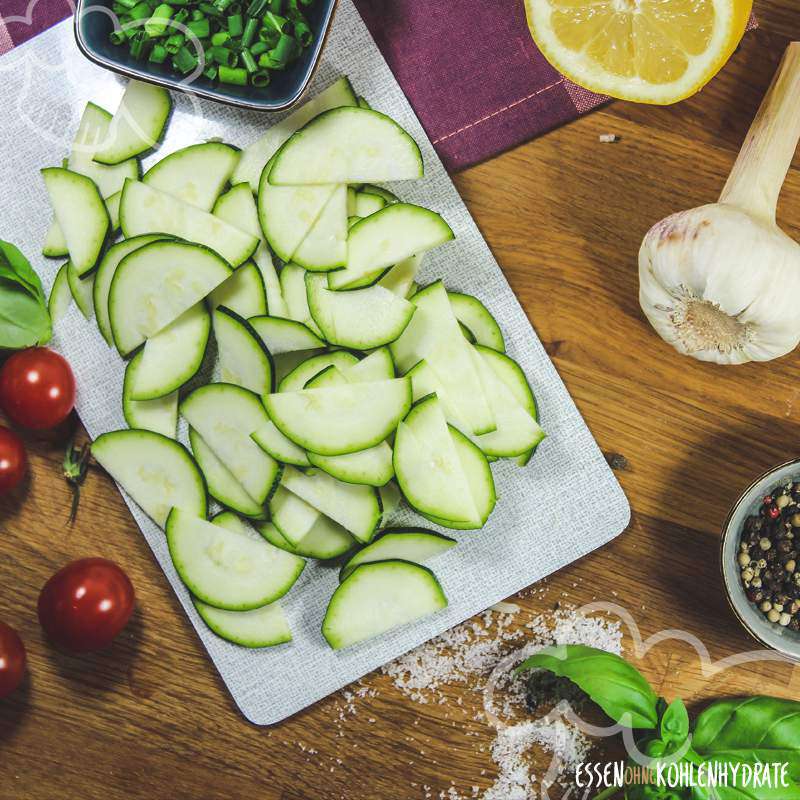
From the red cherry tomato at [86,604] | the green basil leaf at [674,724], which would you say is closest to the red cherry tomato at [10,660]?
the red cherry tomato at [86,604]

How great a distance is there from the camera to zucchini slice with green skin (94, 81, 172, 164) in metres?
1.55

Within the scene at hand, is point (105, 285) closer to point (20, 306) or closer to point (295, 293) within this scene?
point (20, 306)

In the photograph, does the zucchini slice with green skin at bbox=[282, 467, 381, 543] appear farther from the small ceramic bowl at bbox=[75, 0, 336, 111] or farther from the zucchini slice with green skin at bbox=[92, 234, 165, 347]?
the small ceramic bowl at bbox=[75, 0, 336, 111]

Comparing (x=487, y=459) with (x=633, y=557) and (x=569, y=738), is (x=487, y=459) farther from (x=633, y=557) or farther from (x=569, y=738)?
(x=569, y=738)

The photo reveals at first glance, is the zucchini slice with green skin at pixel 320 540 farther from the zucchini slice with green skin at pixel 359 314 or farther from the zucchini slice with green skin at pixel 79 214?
the zucchini slice with green skin at pixel 79 214

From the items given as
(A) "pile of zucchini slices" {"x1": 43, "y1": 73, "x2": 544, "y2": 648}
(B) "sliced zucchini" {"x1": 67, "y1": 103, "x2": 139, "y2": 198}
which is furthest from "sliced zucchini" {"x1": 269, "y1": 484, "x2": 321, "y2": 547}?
(B) "sliced zucchini" {"x1": 67, "y1": 103, "x2": 139, "y2": 198}

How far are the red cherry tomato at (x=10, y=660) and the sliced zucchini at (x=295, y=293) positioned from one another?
79 cm

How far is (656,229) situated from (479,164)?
0.36 metres

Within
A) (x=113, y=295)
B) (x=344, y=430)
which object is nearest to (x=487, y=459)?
(x=344, y=430)

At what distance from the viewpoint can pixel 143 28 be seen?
1.41 metres

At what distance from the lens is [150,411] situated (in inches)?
A: 61.2

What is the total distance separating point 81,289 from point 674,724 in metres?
1.34

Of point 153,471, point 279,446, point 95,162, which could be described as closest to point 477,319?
point 279,446

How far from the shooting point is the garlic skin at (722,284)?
4.62 ft
